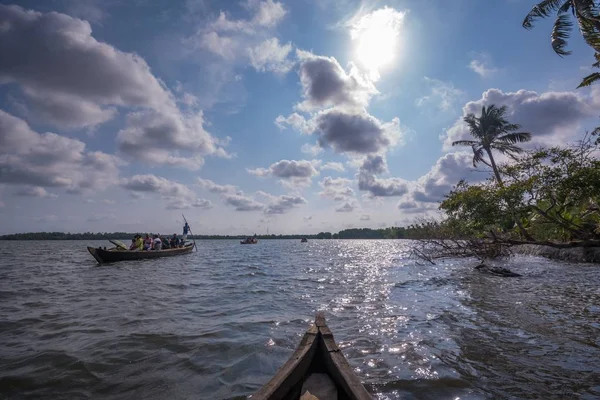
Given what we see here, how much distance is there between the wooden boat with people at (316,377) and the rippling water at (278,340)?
2.51 feet

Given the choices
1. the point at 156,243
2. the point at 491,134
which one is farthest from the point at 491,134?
the point at 156,243

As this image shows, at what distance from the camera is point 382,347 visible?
551 cm

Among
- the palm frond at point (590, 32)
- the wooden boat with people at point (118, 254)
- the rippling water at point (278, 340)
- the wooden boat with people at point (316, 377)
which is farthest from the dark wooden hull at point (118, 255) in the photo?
the palm frond at point (590, 32)

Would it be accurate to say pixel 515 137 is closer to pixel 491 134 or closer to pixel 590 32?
pixel 491 134

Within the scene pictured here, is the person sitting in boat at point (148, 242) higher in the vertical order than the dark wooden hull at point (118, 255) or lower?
higher

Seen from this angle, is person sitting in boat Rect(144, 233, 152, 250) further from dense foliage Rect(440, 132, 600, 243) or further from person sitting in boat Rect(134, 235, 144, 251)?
dense foliage Rect(440, 132, 600, 243)

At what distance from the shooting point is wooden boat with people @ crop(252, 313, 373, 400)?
300cm

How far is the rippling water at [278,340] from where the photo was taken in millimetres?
4043

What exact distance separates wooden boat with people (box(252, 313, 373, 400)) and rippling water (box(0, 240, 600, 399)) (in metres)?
0.76

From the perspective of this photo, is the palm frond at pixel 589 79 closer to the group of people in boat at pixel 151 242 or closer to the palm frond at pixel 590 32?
the palm frond at pixel 590 32

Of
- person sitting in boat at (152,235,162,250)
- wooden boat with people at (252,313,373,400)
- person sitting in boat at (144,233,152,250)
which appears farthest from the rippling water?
person sitting in boat at (144,233,152,250)

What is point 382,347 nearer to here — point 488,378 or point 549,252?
point 488,378

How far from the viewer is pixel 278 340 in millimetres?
6004

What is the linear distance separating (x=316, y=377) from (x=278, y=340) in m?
2.50
